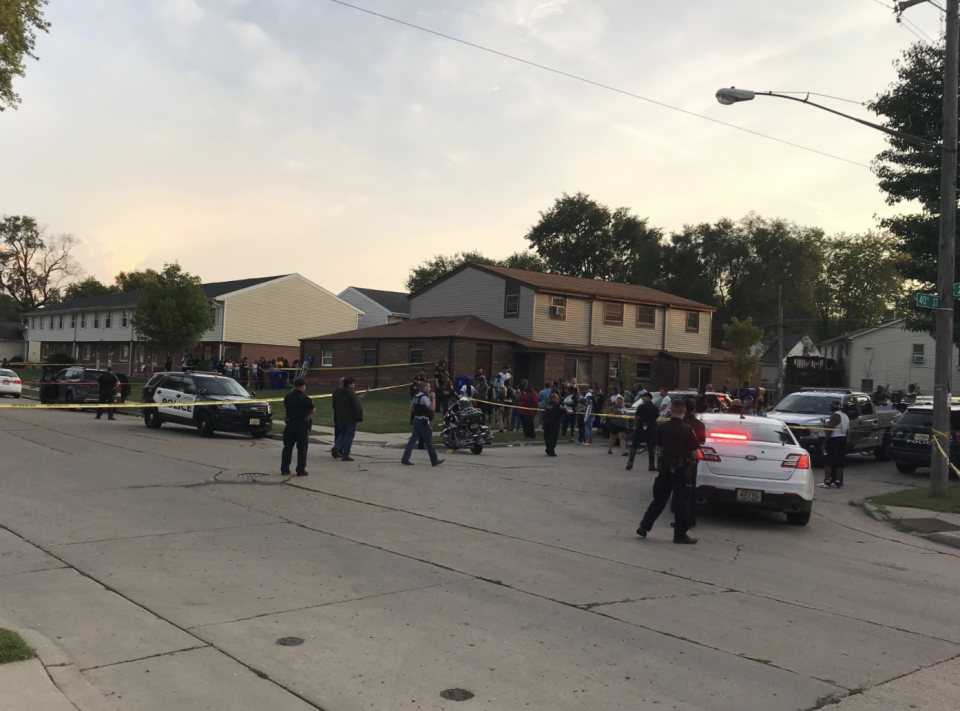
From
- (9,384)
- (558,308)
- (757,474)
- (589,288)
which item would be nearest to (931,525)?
(757,474)

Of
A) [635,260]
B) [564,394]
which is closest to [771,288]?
[635,260]

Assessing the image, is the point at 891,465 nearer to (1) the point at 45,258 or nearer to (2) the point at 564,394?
(2) the point at 564,394

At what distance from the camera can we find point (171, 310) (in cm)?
4584

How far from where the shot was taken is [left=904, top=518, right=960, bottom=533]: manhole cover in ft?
40.6

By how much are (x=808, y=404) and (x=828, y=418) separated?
46.2 inches

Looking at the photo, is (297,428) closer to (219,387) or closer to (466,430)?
(466,430)

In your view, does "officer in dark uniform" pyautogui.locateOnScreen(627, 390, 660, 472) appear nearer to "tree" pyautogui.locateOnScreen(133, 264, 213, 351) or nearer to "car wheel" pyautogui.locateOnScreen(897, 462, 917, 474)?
"car wheel" pyautogui.locateOnScreen(897, 462, 917, 474)

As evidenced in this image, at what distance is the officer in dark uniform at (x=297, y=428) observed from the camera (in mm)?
14672

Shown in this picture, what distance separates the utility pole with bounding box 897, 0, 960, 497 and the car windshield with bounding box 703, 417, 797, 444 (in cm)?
437

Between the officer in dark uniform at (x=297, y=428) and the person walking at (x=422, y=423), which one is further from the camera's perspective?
the person walking at (x=422, y=423)

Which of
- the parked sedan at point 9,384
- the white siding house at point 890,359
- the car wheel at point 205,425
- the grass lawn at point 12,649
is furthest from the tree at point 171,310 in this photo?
the white siding house at point 890,359

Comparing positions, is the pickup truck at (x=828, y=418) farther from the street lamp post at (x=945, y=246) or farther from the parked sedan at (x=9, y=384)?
the parked sedan at (x=9, y=384)

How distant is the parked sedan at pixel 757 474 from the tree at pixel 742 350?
36.1 m

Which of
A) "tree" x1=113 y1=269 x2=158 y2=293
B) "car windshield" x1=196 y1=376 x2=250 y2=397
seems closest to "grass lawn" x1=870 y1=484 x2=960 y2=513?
"car windshield" x1=196 y1=376 x2=250 y2=397
